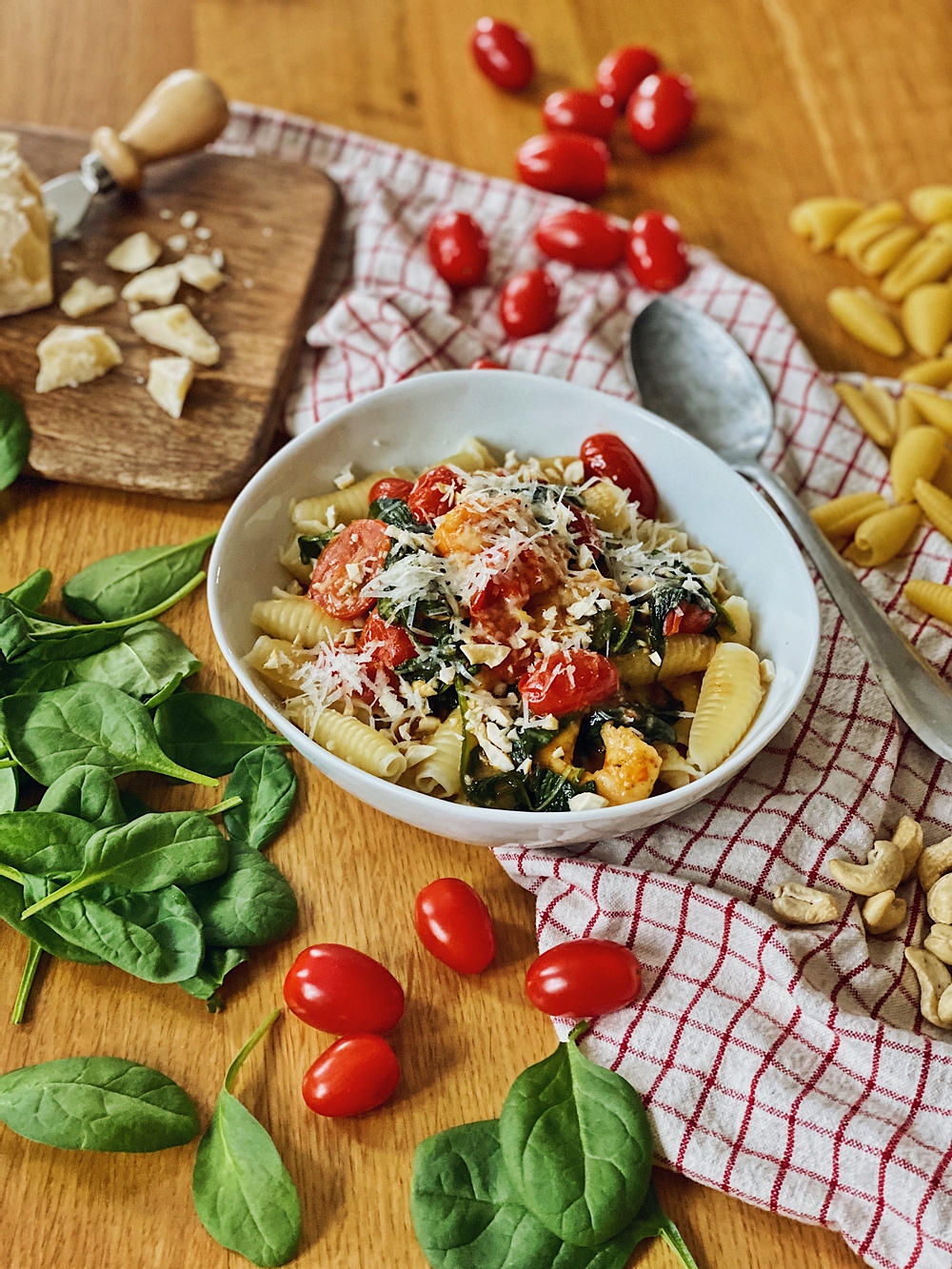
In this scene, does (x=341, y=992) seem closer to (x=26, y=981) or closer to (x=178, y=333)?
(x=26, y=981)

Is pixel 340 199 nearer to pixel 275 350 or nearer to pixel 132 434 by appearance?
pixel 275 350

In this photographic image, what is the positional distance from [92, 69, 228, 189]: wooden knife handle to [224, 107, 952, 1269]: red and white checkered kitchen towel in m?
0.76

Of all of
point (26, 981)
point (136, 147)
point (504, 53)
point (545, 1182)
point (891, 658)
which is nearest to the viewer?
point (545, 1182)

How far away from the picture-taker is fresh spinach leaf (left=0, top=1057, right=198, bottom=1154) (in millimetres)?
1954

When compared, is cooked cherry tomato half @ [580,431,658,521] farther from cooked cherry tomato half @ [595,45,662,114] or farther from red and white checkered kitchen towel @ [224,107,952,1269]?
cooked cherry tomato half @ [595,45,662,114]

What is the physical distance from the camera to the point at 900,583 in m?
2.87

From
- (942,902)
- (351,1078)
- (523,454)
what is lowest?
(351,1078)

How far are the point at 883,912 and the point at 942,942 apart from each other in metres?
0.12

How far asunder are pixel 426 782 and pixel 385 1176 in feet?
2.34

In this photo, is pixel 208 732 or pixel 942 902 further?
pixel 208 732

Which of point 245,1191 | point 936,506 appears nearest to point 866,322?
point 936,506

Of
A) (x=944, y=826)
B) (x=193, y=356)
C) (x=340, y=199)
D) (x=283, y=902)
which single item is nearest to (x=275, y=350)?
(x=193, y=356)

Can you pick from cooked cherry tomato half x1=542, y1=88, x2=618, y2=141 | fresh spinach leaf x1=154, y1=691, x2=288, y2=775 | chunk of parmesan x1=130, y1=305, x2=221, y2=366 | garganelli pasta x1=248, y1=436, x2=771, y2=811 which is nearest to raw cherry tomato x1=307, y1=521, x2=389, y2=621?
garganelli pasta x1=248, y1=436, x2=771, y2=811

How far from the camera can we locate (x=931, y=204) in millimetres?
3686
